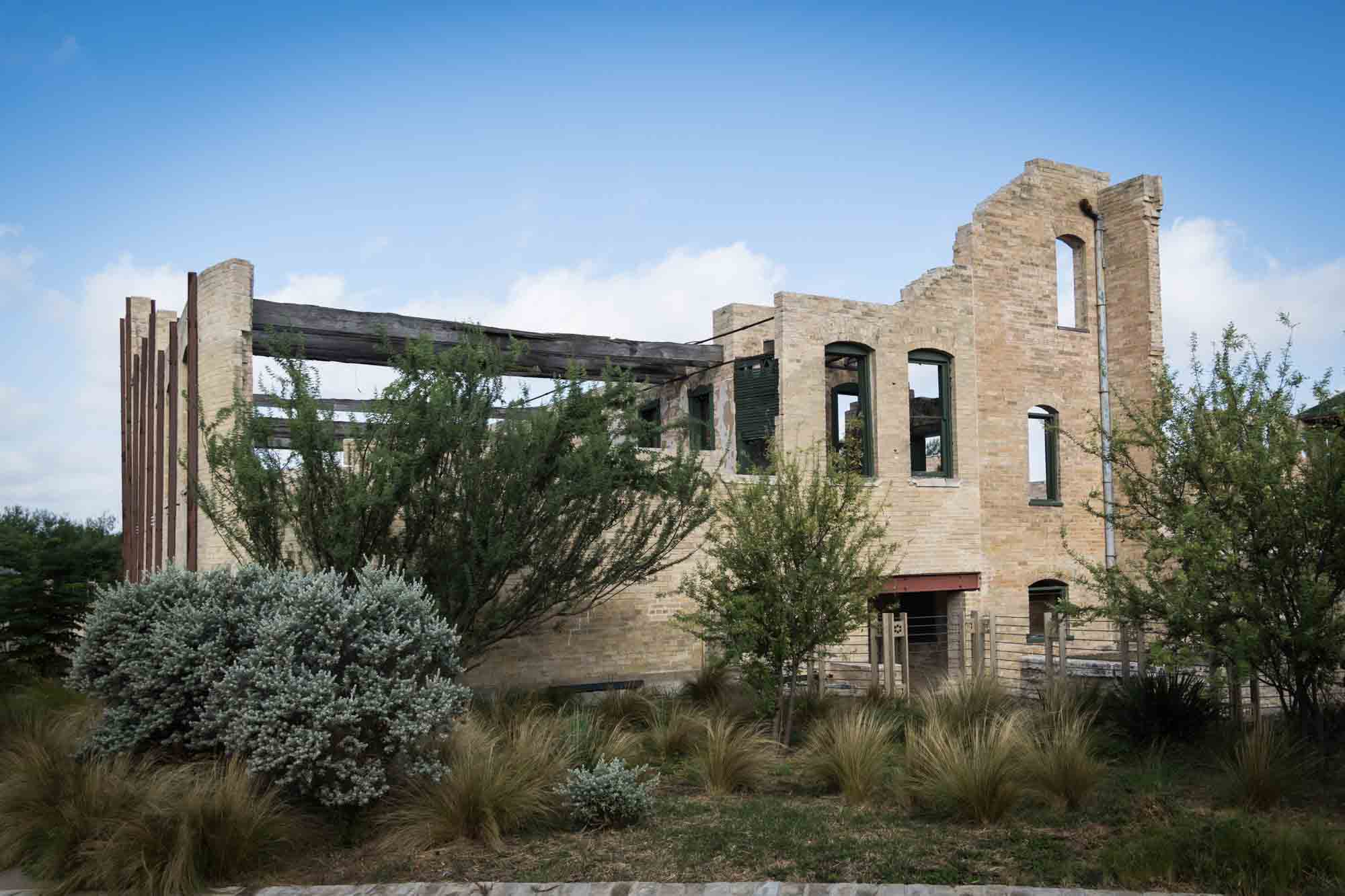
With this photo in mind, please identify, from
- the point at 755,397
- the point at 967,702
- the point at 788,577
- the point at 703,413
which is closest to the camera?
the point at 967,702

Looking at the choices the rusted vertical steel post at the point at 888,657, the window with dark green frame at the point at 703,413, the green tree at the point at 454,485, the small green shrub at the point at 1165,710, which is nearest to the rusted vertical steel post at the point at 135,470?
the green tree at the point at 454,485

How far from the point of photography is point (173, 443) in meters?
15.6

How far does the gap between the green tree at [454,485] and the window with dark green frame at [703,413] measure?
478 cm

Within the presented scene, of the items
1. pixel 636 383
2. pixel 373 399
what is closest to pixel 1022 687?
pixel 636 383

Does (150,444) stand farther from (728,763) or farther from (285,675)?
(728,763)

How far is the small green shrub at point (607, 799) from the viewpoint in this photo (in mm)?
8023

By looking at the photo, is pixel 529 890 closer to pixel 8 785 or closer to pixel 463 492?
pixel 8 785

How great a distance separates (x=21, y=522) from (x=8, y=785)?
12.8m

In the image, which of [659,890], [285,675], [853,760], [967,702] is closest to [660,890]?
[659,890]

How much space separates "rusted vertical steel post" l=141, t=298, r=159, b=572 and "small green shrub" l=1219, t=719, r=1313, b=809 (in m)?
15.3

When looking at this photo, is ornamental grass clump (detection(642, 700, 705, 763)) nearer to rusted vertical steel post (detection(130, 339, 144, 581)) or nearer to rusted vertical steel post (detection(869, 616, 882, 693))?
rusted vertical steel post (detection(869, 616, 882, 693))

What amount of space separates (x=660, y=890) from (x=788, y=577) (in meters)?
5.15

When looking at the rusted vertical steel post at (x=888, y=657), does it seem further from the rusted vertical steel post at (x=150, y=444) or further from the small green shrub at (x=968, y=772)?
the rusted vertical steel post at (x=150, y=444)

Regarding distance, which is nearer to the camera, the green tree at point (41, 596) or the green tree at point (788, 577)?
the green tree at point (788, 577)
